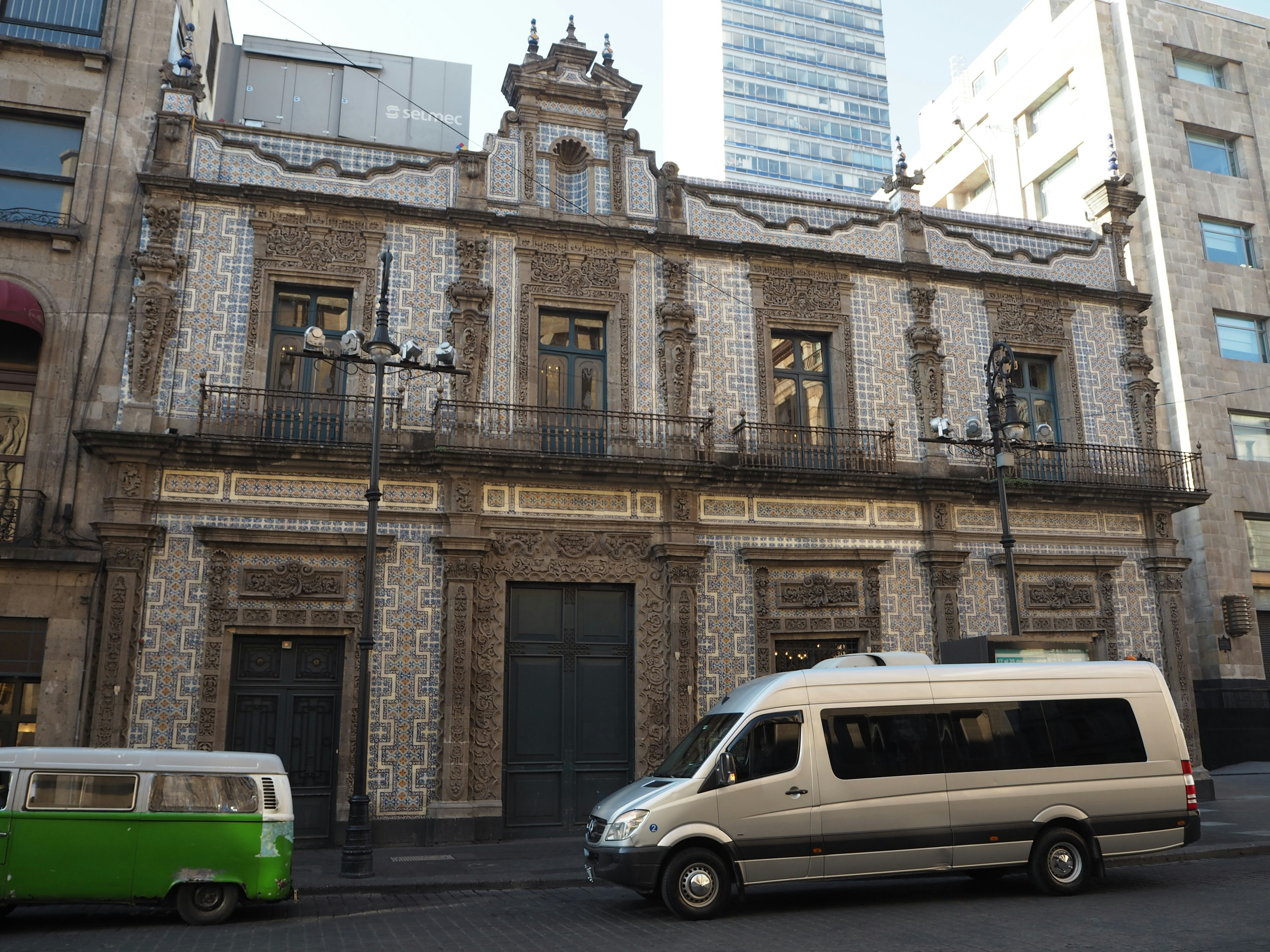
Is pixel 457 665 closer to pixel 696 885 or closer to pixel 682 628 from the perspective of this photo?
pixel 682 628

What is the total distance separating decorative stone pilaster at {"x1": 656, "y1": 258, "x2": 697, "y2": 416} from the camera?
55.4 feet

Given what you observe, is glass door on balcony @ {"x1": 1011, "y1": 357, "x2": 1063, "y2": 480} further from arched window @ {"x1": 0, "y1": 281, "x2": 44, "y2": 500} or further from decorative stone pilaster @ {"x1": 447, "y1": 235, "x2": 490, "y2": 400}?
arched window @ {"x1": 0, "y1": 281, "x2": 44, "y2": 500}

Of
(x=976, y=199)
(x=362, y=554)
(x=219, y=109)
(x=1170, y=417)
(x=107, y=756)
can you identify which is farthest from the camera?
(x=976, y=199)

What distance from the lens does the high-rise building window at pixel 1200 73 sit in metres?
26.0

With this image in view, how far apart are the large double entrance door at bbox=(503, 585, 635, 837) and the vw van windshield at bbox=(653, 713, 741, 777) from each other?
15.4ft

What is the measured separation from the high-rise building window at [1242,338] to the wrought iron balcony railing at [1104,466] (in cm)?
667

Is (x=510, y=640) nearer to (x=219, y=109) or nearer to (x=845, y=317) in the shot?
(x=845, y=317)

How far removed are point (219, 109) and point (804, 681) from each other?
18968 millimetres

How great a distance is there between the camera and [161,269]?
15.1 metres

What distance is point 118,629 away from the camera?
13.6m

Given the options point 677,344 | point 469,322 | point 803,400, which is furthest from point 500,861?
point 803,400

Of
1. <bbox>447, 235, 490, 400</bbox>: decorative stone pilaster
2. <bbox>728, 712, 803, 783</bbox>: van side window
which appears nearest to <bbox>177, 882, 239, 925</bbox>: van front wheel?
<bbox>728, 712, 803, 783</bbox>: van side window

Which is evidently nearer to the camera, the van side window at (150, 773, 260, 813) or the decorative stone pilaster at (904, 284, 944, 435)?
the van side window at (150, 773, 260, 813)

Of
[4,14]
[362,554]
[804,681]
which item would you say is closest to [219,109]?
[4,14]
